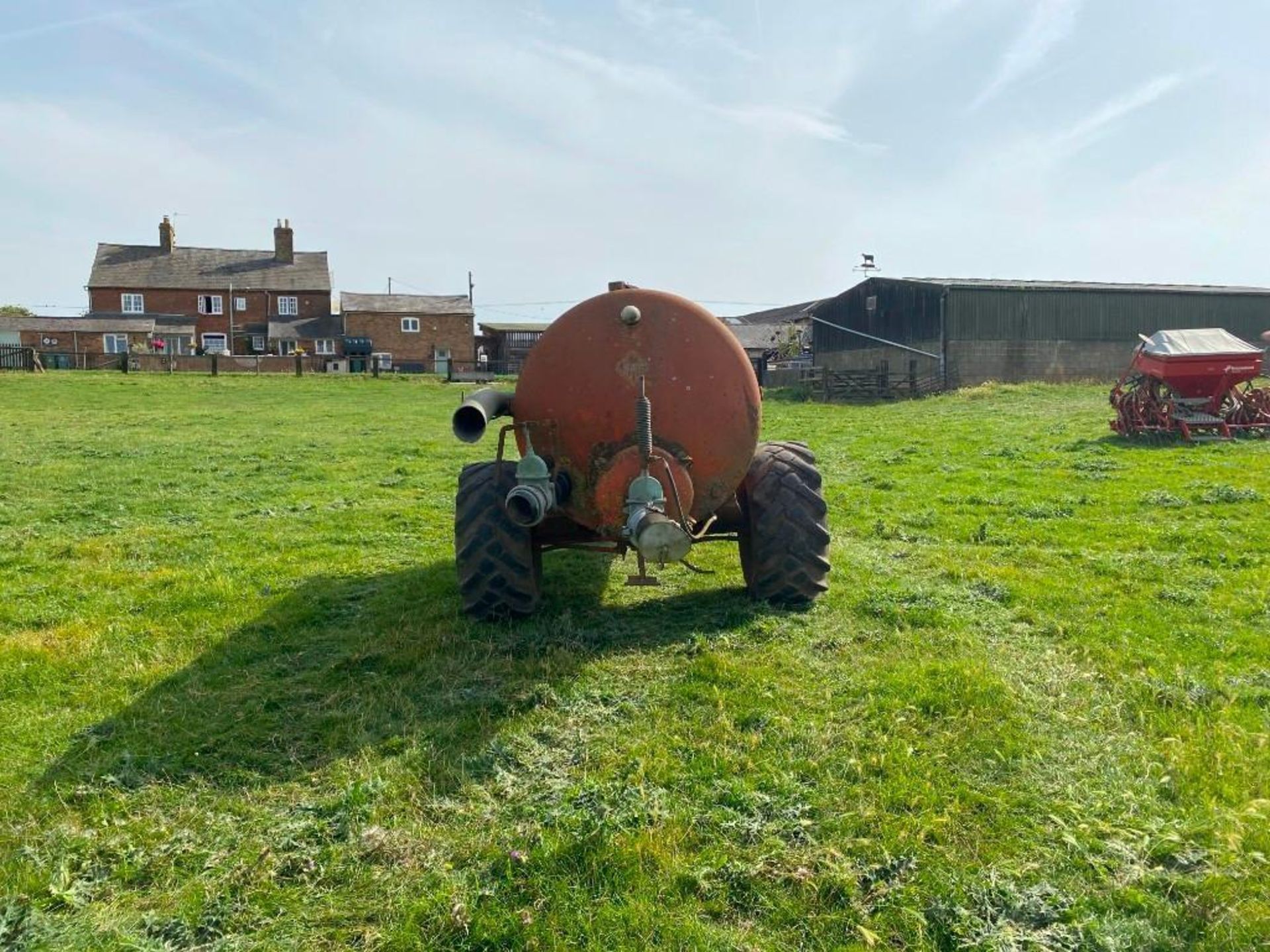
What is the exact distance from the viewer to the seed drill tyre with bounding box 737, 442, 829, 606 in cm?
596

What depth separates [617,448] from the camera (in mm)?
5266

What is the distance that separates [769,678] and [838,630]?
3.51 feet

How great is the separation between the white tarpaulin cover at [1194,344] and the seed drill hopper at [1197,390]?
0.01 meters

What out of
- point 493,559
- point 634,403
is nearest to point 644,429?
point 634,403

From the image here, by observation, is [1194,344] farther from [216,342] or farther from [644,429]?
[216,342]

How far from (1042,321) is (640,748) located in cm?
3416

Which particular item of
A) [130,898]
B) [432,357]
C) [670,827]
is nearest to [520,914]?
[670,827]

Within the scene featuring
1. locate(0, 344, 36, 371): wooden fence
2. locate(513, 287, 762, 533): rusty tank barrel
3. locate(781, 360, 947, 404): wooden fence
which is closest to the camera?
locate(513, 287, 762, 533): rusty tank barrel

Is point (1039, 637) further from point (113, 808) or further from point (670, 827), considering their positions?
point (113, 808)

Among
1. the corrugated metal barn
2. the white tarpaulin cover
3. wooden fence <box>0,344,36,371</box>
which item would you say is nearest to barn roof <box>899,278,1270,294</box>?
the corrugated metal barn

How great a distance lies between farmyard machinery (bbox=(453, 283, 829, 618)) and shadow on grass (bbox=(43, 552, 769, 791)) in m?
0.48

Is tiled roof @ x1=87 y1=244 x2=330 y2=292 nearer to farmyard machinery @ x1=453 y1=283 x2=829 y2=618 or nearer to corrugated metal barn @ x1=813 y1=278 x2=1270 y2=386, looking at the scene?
corrugated metal barn @ x1=813 y1=278 x2=1270 y2=386

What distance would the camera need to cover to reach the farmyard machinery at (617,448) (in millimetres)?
5102

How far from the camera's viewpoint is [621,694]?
4664mm
